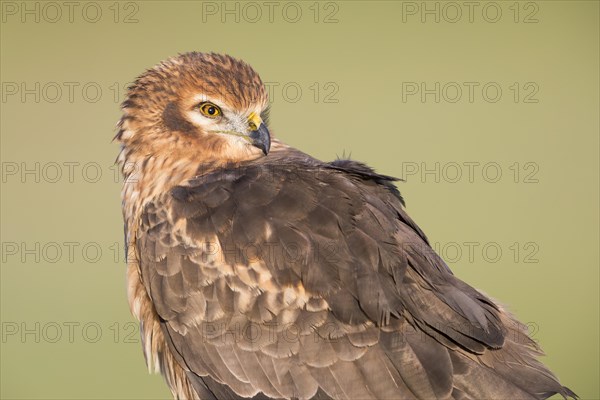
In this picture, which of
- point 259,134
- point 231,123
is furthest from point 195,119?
point 259,134

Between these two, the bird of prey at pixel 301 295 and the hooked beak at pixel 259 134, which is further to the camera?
the hooked beak at pixel 259 134

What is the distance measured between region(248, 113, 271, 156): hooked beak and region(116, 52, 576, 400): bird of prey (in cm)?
14

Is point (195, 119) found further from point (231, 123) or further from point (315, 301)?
point (315, 301)

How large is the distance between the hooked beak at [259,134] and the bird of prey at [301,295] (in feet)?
0.47

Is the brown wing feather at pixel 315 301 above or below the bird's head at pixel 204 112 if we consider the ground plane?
below

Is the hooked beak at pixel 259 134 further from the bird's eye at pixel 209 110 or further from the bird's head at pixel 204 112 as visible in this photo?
the bird's eye at pixel 209 110

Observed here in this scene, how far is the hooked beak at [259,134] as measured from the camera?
6422 millimetres

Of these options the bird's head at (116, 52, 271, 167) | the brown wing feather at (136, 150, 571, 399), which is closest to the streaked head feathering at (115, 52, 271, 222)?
the bird's head at (116, 52, 271, 167)

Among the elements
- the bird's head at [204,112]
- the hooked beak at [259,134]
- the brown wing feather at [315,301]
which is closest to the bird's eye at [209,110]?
the bird's head at [204,112]

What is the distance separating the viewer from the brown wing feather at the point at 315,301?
17.4ft

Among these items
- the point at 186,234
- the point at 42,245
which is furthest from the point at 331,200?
the point at 42,245

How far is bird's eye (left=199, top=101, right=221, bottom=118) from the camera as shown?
6.43 metres

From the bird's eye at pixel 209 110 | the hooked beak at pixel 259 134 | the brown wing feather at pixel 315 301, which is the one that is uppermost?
the bird's eye at pixel 209 110

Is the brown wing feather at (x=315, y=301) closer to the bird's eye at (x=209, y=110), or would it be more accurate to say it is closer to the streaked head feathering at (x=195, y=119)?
the streaked head feathering at (x=195, y=119)
